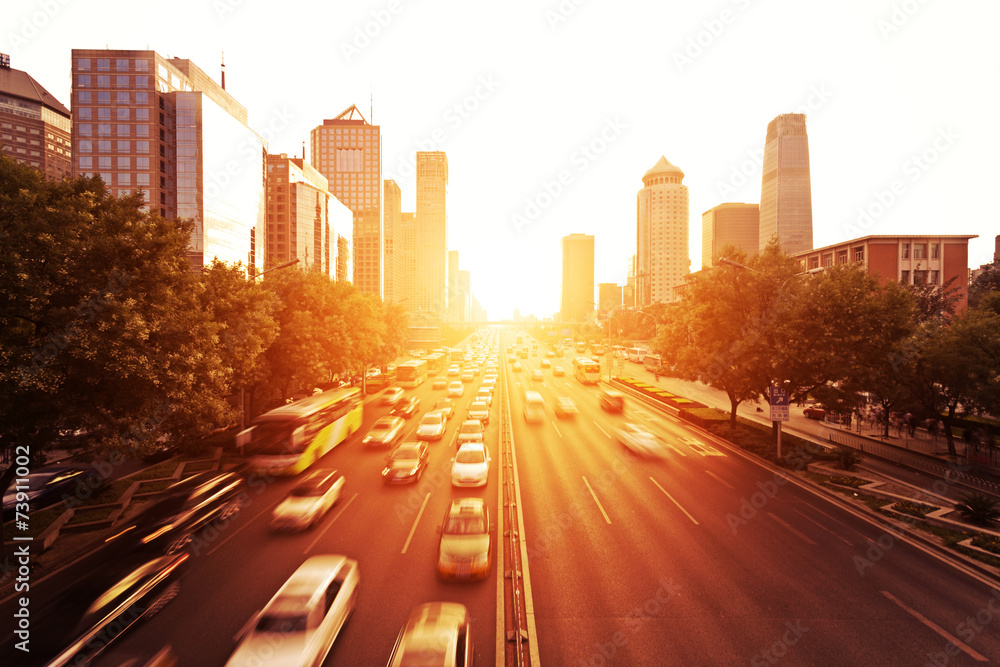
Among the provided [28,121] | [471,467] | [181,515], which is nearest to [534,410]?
[471,467]

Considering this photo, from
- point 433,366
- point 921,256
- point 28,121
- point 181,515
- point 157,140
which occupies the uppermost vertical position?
point 28,121

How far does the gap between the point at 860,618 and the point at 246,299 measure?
25.6m

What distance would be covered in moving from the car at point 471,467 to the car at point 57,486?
601 inches

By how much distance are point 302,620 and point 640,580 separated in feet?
29.1

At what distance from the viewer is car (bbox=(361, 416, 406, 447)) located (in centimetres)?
2591

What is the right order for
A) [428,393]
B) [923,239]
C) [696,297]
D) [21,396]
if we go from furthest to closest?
1. [923,239]
2. [428,393]
3. [696,297]
4. [21,396]

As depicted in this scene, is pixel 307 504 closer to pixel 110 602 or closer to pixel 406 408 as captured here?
pixel 110 602

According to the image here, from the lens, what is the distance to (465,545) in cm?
1258

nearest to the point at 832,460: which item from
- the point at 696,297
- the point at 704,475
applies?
the point at 704,475

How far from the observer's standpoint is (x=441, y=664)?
310 inches

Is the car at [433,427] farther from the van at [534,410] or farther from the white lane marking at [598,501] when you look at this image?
the white lane marking at [598,501]

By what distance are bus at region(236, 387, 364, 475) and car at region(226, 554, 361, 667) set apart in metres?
11.3

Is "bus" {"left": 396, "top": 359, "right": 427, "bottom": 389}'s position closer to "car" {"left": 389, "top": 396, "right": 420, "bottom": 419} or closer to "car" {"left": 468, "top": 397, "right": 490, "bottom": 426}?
"car" {"left": 389, "top": 396, "right": 420, "bottom": 419}

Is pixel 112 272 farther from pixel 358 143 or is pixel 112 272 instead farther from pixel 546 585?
pixel 358 143
